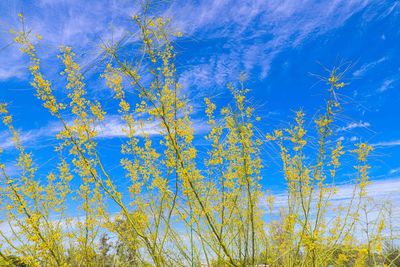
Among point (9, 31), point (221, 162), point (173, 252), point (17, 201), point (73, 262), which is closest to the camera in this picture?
point (221, 162)

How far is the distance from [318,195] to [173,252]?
7.04 ft

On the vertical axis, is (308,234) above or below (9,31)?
below

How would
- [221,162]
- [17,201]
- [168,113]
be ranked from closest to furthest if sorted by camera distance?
[168,113] → [221,162] → [17,201]

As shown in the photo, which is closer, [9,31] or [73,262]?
[9,31]

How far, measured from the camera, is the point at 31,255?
5.48 meters

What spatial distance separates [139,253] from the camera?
15.7 feet

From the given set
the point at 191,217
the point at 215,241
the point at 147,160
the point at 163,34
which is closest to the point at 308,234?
the point at 215,241

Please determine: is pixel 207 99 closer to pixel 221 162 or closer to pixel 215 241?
pixel 221 162

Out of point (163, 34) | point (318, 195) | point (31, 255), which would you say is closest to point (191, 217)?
point (318, 195)

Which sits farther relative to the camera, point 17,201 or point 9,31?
point 17,201

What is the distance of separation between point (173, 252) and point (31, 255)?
7.07 ft

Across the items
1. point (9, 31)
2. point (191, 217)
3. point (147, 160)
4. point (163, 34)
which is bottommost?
point (191, 217)

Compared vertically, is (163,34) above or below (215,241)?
above

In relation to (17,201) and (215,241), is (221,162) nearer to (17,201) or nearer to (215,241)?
Result: (215,241)
